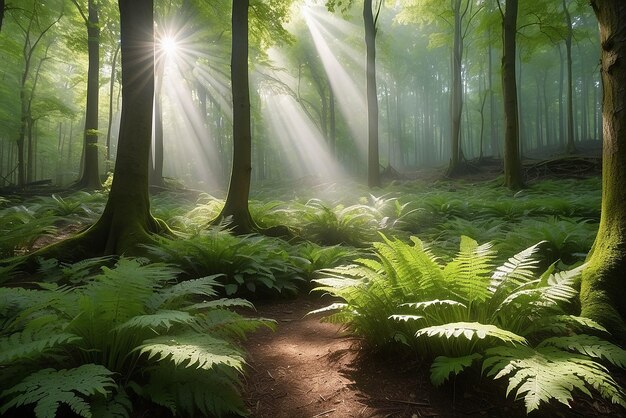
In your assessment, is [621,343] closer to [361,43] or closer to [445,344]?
[445,344]

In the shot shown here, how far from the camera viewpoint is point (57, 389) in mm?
1564

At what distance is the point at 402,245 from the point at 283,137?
134 feet

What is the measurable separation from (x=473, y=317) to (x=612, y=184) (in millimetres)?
1639

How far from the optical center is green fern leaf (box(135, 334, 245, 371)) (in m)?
1.67

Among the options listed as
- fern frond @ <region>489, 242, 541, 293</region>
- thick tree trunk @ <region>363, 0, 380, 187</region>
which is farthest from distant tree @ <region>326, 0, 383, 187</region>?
fern frond @ <region>489, 242, 541, 293</region>

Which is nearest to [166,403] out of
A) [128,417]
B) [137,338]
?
[128,417]

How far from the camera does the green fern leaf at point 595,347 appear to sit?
6.09 ft

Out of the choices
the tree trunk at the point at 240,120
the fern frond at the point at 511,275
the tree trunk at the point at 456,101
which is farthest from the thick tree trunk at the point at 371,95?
the fern frond at the point at 511,275

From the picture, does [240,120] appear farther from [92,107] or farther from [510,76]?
[92,107]

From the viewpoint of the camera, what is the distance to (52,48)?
21266mm

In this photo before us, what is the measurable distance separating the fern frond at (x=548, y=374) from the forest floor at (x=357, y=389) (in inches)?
7.9

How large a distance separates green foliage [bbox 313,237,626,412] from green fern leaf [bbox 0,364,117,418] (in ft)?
5.27

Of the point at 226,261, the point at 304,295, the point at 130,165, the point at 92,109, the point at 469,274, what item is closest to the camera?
the point at 469,274

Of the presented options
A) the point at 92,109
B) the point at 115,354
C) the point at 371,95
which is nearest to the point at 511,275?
the point at 115,354
